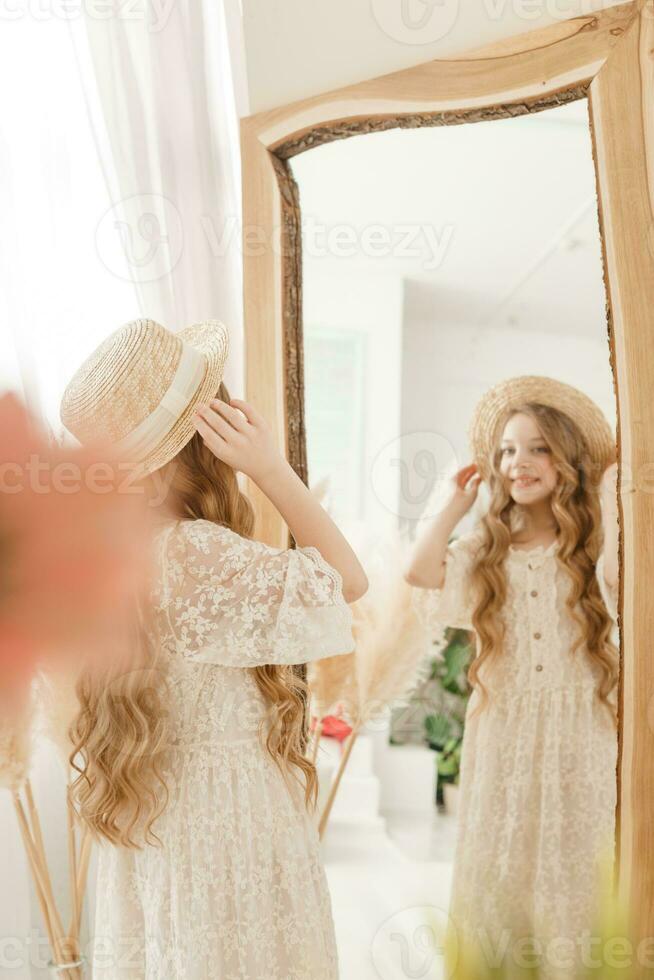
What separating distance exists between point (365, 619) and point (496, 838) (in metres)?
0.36

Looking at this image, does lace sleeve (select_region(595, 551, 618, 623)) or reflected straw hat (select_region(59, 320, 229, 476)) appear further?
lace sleeve (select_region(595, 551, 618, 623))

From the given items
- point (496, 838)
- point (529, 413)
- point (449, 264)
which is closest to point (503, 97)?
point (449, 264)

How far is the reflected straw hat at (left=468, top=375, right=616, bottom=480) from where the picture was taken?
110 centimetres

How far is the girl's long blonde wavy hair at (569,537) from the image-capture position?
110cm

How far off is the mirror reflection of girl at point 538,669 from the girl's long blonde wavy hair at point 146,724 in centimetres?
33

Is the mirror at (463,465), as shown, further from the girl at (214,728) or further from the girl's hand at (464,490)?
the girl at (214,728)

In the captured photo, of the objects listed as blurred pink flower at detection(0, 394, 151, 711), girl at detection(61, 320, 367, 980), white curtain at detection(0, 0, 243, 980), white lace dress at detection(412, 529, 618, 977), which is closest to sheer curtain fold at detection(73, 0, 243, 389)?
white curtain at detection(0, 0, 243, 980)

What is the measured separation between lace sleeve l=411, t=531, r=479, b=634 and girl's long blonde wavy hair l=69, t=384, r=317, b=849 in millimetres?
300

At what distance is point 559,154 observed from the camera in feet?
3.69

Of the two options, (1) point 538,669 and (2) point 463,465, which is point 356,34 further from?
(1) point 538,669

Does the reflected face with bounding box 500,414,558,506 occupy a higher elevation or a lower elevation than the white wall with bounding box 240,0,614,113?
lower

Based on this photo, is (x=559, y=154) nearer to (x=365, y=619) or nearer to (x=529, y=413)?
(x=529, y=413)

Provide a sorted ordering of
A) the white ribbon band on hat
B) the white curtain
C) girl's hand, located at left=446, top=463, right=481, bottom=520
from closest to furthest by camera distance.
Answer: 1. the white ribbon band on hat
2. the white curtain
3. girl's hand, located at left=446, top=463, right=481, bottom=520

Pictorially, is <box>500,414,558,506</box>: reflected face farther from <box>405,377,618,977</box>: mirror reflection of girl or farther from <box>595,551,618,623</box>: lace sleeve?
<box>595,551,618,623</box>: lace sleeve
